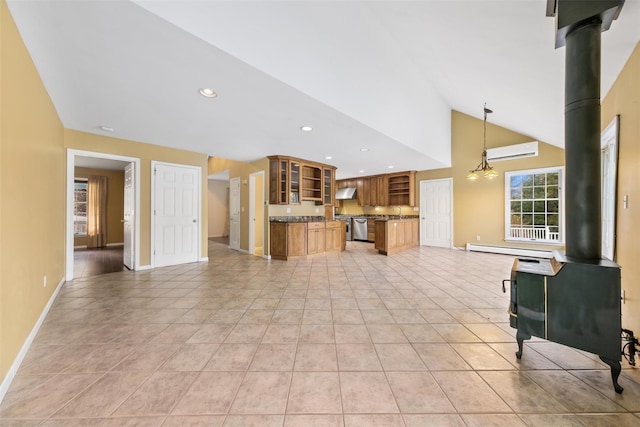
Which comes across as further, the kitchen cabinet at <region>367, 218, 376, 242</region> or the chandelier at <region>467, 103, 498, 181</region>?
the kitchen cabinet at <region>367, 218, 376, 242</region>

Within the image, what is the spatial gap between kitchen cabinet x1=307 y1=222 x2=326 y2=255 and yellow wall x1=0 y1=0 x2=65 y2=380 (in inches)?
165

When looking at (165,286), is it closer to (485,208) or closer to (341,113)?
(341,113)

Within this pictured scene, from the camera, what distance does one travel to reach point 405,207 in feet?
27.2

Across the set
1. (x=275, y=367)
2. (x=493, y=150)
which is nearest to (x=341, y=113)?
(x=275, y=367)

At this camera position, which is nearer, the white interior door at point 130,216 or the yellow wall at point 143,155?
the yellow wall at point 143,155

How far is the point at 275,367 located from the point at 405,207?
7.38 meters

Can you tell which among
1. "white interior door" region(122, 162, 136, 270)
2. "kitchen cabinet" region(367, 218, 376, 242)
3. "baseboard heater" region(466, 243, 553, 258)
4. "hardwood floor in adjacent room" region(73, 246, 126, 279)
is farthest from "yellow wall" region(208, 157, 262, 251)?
"baseboard heater" region(466, 243, 553, 258)

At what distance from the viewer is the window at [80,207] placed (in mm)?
7289

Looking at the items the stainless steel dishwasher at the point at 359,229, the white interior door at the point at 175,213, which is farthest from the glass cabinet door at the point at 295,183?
the stainless steel dishwasher at the point at 359,229

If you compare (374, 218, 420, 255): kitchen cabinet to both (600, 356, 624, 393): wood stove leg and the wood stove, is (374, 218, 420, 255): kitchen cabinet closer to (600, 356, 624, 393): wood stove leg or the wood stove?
the wood stove

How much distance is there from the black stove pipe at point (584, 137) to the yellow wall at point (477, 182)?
5.11 meters

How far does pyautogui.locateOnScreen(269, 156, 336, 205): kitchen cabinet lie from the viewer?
5.71 m

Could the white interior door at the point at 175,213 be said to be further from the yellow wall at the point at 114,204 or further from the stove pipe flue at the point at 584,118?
the stove pipe flue at the point at 584,118

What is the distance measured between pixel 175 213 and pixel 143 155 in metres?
1.22
